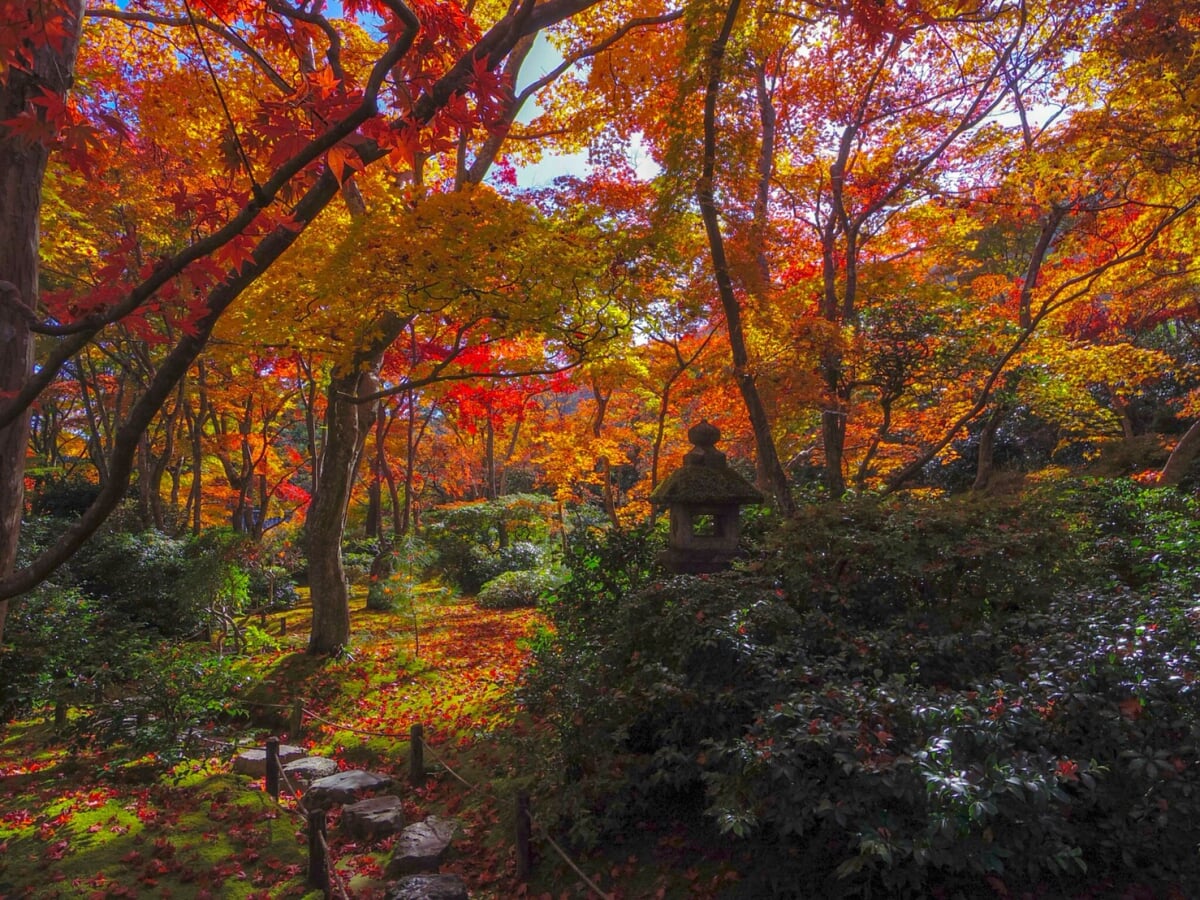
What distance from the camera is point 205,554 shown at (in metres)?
11.7

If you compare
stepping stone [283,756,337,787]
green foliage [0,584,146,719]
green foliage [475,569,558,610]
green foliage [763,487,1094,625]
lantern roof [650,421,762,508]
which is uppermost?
lantern roof [650,421,762,508]

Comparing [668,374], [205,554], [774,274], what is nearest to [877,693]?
[774,274]

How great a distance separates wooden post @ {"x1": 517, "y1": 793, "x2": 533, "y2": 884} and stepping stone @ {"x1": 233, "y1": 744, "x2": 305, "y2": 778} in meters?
3.95

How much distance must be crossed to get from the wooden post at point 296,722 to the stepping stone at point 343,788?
1848 mm

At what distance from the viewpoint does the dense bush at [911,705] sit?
2.67 m

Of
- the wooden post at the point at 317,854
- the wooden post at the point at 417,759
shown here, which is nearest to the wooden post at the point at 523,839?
the wooden post at the point at 317,854

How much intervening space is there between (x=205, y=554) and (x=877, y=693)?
12.0 metres

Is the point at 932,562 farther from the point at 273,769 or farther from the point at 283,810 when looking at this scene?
the point at 273,769

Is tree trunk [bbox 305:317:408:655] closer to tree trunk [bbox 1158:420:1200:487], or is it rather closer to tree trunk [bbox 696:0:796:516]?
tree trunk [bbox 696:0:796:516]

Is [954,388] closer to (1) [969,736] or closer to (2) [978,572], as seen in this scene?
(2) [978,572]

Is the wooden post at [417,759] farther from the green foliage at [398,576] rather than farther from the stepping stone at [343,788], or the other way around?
the green foliage at [398,576]

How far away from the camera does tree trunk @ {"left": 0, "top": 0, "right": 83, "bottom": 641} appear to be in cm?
245

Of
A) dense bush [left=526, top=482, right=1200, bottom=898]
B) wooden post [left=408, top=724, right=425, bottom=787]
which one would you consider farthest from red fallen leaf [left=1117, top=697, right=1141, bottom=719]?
wooden post [left=408, top=724, right=425, bottom=787]

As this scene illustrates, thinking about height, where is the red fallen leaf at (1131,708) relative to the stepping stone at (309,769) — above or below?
above
